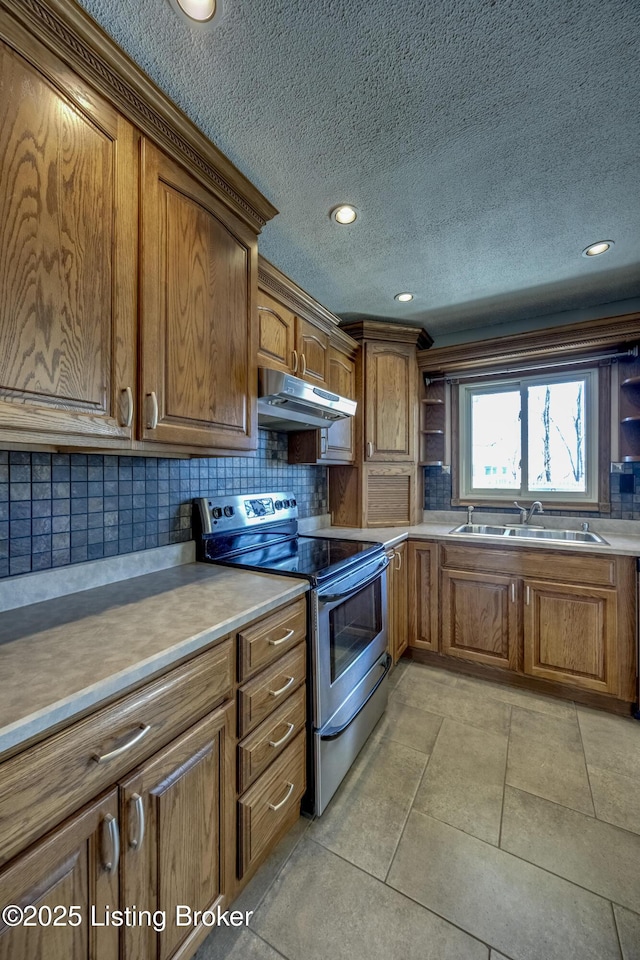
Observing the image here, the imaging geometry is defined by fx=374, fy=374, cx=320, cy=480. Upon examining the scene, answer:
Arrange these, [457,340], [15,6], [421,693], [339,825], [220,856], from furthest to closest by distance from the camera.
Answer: [457,340]
[421,693]
[339,825]
[220,856]
[15,6]

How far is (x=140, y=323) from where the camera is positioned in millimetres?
1091

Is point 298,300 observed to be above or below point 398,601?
above

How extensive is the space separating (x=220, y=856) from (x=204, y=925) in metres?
0.14

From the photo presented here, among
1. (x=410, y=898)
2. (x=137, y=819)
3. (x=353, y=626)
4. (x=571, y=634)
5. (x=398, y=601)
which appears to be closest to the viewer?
A: (x=137, y=819)

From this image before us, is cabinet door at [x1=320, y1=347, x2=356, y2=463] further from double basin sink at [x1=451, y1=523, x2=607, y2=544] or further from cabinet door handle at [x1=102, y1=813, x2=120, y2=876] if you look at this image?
cabinet door handle at [x1=102, y1=813, x2=120, y2=876]

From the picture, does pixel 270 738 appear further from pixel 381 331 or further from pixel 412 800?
pixel 381 331

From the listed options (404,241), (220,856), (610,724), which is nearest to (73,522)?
(220,856)

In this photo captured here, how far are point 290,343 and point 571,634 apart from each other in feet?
7.46

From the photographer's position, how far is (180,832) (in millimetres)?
908

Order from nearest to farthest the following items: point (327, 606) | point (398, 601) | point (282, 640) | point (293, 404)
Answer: point (282, 640) < point (327, 606) < point (293, 404) < point (398, 601)

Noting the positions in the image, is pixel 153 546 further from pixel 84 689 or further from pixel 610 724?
pixel 610 724

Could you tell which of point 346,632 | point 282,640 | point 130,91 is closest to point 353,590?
point 346,632

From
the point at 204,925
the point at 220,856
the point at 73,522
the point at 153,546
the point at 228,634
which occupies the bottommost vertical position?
the point at 204,925

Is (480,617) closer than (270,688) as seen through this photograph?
No
